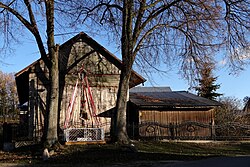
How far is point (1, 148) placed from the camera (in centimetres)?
2250

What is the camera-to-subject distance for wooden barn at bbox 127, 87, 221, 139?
2730 cm

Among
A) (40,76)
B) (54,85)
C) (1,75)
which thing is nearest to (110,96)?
(40,76)

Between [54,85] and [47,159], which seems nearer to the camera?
[47,159]

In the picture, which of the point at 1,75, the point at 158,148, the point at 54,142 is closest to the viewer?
the point at 54,142

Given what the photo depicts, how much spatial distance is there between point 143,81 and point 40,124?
309 inches

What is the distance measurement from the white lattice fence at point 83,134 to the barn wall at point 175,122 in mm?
6285

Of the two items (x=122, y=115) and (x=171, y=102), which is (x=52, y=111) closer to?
(x=122, y=115)

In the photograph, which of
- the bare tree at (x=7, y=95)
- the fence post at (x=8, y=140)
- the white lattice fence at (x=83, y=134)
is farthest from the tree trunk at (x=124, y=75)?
the bare tree at (x=7, y=95)

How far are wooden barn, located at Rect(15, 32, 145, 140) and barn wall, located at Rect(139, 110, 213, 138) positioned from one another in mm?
3076

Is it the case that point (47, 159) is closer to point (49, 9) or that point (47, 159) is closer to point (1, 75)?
point (49, 9)

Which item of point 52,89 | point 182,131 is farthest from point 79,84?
point 182,131

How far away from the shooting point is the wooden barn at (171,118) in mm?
27297

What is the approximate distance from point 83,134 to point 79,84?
531 centimetres

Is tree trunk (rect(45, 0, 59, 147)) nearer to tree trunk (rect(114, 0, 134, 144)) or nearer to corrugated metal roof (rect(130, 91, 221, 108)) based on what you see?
tree trunk (rect(114, 0, 134, 144))
